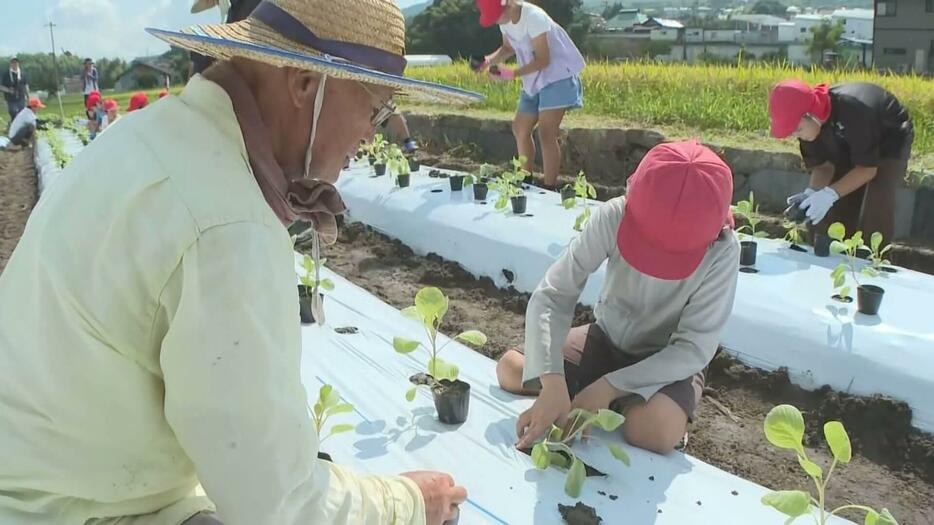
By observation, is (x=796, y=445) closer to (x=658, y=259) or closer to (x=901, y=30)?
(x=658, y=259)

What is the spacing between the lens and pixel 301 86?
962 millimetres

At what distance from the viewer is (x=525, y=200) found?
3695 mm

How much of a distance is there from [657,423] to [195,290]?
49.6 inches

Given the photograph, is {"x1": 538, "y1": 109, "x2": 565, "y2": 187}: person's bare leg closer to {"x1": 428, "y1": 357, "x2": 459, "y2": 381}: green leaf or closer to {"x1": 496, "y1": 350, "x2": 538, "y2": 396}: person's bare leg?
{"x1": 496, "y1": 350, "x2": 538, "y2": 396}: person's bare leg

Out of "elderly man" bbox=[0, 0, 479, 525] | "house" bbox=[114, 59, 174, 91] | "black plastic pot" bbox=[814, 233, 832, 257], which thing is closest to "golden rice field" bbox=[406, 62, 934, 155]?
"black plastic pot" bbox=[814, 233, 832, 257]

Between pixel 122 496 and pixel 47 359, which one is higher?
pixel 47 359

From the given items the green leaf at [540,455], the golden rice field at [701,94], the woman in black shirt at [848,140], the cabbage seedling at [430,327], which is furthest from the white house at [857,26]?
the green leaf at [540,455]

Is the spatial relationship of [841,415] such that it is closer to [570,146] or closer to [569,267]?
[569,267]

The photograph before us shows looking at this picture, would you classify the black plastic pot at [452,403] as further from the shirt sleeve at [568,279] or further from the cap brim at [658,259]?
the cap brim at [658,259]

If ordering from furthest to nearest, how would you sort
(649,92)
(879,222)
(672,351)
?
(649,92)
(879,222)
(672,351)

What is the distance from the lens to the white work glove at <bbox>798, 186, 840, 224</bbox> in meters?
3.18

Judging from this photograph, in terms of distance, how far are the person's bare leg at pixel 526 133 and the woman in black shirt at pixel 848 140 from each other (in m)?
1.98

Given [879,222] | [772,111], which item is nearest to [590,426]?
[772,111]

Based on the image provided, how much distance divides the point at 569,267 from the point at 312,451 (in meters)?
1.07
